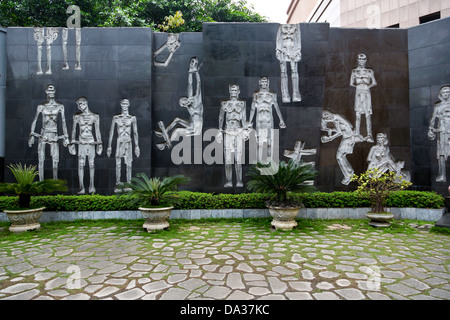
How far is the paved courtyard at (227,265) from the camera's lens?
3551 mm

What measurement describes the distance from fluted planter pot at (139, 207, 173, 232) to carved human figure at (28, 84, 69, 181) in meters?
4.53

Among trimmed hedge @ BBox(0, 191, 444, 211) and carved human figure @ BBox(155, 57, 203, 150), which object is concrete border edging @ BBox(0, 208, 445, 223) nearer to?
trimmed hedge @ BBox(0, 191, 444, 211)

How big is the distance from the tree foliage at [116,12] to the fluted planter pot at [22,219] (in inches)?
412

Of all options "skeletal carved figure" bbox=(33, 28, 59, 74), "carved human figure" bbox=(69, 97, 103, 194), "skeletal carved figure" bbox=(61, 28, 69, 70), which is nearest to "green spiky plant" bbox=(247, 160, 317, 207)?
"carved human figure" bbox=(69, 97, 103, 194)

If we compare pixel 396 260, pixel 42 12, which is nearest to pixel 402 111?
pixel 396 260

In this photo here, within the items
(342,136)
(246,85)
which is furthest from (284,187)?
(246,85)

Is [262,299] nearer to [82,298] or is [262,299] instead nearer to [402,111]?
[82,298]

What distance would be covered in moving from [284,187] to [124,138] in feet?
18.6

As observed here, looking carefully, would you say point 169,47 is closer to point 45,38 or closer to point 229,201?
point 45,38

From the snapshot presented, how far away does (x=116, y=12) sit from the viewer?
13.2 metres

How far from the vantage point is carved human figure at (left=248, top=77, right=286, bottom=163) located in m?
8.93

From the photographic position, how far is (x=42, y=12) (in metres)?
13.6

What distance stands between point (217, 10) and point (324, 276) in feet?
60.0

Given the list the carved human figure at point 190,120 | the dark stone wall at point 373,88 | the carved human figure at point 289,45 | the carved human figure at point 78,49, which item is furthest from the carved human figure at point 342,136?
the carved human figure at point 78,49
